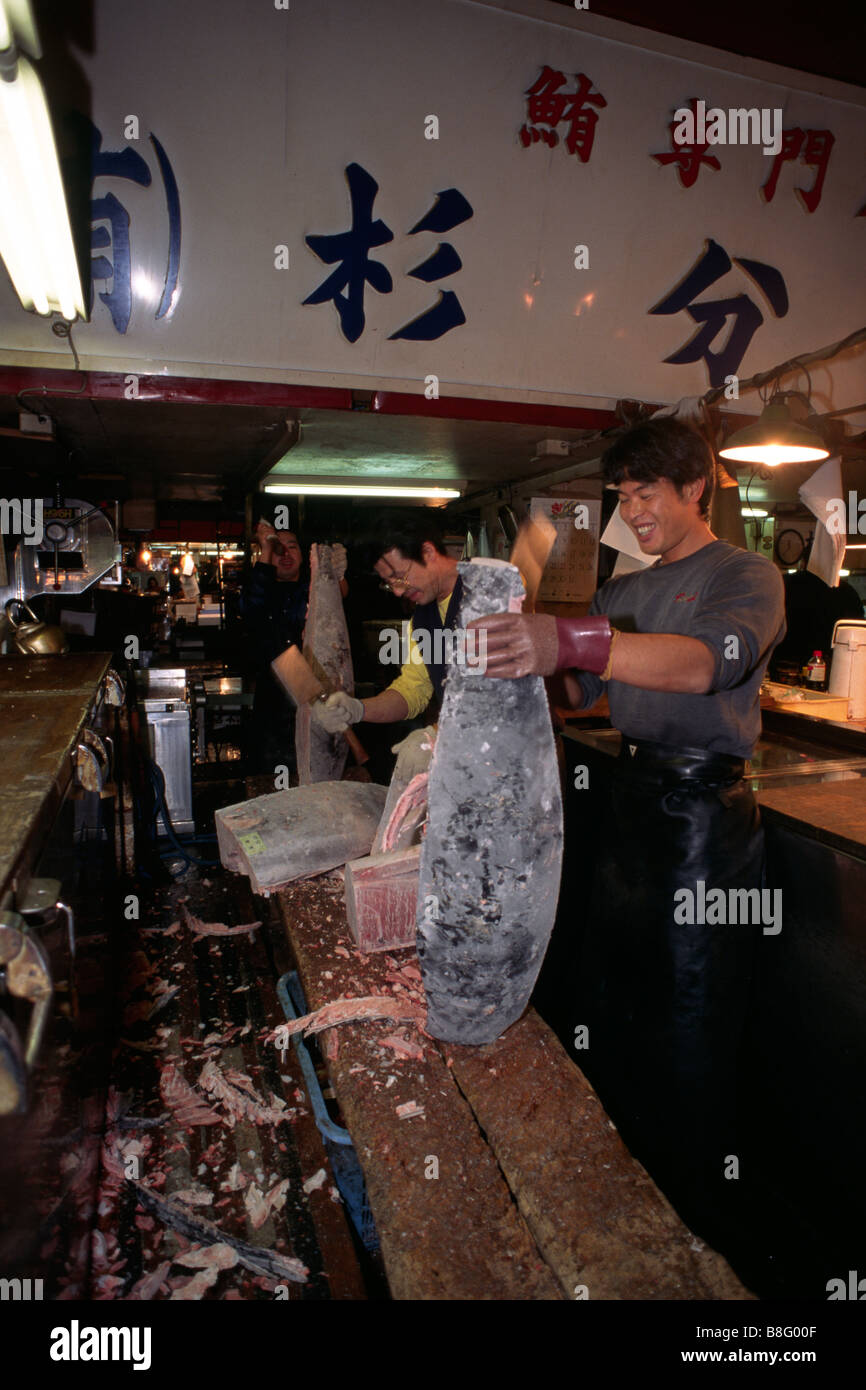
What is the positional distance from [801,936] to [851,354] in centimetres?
523

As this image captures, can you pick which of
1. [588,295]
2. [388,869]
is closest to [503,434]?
[588,295]

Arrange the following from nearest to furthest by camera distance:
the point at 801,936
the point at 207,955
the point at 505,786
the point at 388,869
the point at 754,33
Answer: the point at 505,786 → the point at 388,869 → the point at 801,936 → the point at 207,955 → the point at 754,33

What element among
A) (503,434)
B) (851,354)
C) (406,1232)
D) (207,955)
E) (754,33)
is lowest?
(207,955)

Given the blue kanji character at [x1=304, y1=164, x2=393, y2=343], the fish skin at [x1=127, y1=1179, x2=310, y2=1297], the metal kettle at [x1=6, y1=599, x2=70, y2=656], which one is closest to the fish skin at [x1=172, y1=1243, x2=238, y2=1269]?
the fish skin at [x1=127, y1=1179, x2=310, y2=1297]

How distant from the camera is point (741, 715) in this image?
2.49m

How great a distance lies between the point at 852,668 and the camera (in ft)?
15.1

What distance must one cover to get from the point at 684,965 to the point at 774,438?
2.86 metres

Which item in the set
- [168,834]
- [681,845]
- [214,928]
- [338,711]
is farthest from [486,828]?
[168,834]

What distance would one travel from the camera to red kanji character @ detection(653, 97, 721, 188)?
15.4 ft

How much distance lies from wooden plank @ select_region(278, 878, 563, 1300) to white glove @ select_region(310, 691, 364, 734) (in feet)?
4.57

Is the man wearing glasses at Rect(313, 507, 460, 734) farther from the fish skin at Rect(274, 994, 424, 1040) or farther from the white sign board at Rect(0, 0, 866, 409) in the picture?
the white sign board at Rect(0, 0, 866, 409)

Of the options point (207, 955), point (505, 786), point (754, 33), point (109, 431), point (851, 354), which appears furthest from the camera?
point (851, 354)

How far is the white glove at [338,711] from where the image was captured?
337 cm

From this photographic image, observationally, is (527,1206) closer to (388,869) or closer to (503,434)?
(388,869)
